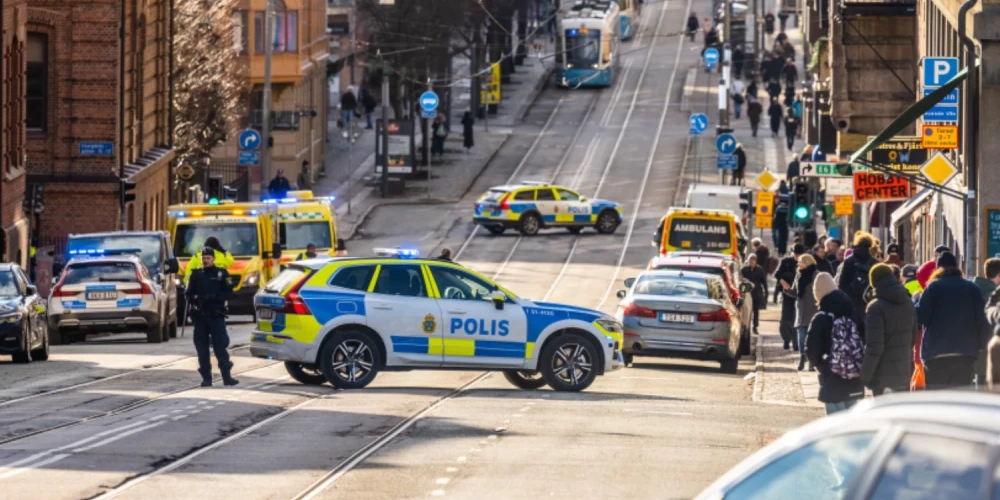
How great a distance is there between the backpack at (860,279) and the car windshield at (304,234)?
18181 millimetres

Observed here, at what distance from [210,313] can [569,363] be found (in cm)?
378

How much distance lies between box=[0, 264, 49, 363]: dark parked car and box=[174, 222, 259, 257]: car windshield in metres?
9.86

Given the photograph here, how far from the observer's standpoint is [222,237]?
3725cm

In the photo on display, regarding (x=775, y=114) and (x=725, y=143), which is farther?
(x=775, y=114)

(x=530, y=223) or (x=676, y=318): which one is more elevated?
(x=530, y=223)

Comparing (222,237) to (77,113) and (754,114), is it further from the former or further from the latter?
(754,114)

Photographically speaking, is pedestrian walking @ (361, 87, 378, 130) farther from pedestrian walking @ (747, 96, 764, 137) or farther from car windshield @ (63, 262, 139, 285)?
car windshield @ (63, 262, 139, 285)

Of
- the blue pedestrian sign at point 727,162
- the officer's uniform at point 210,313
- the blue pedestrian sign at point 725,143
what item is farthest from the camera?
the blue pedestrian sign at point 725,143

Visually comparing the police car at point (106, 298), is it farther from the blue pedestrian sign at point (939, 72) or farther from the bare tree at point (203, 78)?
the bare tree at point (203, 78)

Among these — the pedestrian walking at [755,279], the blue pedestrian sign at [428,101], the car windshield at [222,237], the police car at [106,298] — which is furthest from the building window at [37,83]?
the pedestrian walking at [755,279]

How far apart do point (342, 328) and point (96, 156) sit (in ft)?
98.9

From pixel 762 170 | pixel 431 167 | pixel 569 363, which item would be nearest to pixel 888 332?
pixel 569 363

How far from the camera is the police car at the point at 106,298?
3097 cm

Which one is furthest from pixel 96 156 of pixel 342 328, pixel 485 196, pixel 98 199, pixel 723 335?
pixel 342 328
